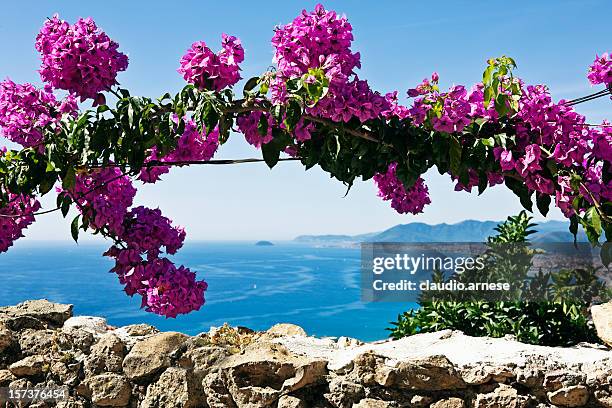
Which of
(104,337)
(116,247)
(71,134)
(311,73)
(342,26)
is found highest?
(342,26)

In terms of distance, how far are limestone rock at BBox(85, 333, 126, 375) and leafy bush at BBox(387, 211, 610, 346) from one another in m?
1.79

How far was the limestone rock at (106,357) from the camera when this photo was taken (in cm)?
384

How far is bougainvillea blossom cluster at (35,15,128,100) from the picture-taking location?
115 inches

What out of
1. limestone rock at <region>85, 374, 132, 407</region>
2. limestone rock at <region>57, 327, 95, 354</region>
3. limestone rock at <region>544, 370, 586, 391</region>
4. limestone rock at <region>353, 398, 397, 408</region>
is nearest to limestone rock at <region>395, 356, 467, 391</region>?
limestone rock at <region>353, 398, 397, 408</region>

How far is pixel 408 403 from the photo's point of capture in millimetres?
3445

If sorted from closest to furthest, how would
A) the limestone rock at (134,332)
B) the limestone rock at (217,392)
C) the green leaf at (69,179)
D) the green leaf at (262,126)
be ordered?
the green leaf at (262,126) → the green leaf at (69,179) → the limestone rock at (217,392) → the limestone rock at (134,332)

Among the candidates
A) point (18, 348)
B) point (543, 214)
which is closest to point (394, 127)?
point (543, 214)

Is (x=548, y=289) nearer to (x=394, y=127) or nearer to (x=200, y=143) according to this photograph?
(x=394, y=127)

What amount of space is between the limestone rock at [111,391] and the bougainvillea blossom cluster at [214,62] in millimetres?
1865

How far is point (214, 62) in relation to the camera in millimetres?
2785

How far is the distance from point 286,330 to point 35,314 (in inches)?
65.1

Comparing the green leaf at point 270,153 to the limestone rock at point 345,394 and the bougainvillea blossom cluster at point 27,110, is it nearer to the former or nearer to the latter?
the bougainvillea blossom cluster at point 27,110

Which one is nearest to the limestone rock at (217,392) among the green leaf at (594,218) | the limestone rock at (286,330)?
the limestone rock at (286,330)

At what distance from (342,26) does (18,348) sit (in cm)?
284
